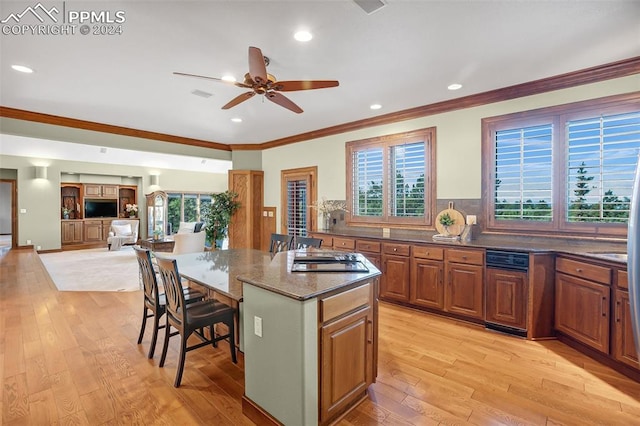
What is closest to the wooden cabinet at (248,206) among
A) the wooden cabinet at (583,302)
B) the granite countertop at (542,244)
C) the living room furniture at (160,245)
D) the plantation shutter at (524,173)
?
the living room furniture at (160,245)

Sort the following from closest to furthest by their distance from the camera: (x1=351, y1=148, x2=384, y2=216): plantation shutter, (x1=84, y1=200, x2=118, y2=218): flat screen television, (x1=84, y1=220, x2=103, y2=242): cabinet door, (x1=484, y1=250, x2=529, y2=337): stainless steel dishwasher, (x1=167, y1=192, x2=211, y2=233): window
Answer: (x1=484, y1=250, x2=529, y2=337): stainless steel dishwasher
(x1=351, y1=148, x2=384, y2=216): plantation shutter
(x1=84, y1=220, x2=103, y2=242): cabinet door
(x1=84, y1=200, x2=118, y2=218): flat screen television
(x1=167, y1=192, x2=211, y2=233): window

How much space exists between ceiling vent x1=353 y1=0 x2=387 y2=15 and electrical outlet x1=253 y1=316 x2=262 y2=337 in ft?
7.50

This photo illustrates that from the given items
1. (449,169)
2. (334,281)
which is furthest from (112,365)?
(449,169)

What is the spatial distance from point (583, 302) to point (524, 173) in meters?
1.55

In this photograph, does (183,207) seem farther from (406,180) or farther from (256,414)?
(256,414)

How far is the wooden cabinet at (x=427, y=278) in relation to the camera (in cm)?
366

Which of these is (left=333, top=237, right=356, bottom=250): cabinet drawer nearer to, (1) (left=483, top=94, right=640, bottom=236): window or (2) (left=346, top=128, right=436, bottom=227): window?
(2) (left=346, top=128, right=436, bottom=227): window

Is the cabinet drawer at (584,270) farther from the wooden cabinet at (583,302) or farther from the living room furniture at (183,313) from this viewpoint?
the living room furniture at (183,313)

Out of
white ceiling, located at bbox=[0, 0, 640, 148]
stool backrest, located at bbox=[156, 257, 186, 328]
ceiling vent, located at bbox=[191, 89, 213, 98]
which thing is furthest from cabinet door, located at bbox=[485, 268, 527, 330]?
ceiling vent, located at bbox=[191, 89, 213, 98]

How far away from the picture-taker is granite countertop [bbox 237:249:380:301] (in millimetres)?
1692

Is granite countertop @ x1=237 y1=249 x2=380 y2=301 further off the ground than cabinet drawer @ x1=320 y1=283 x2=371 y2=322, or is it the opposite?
granite countertop @ x1=237 y1=249 x2=380 y2=301

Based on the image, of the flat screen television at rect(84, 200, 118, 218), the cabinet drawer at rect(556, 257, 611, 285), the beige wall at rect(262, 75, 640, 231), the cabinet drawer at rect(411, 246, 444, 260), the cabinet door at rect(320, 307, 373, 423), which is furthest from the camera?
the flat screen television at rect(84, 200, 118, 218)

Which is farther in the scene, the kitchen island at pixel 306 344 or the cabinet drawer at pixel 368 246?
the cabinet drawer at pixel 368 246

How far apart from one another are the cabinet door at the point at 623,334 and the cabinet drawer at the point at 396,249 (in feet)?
6.47
